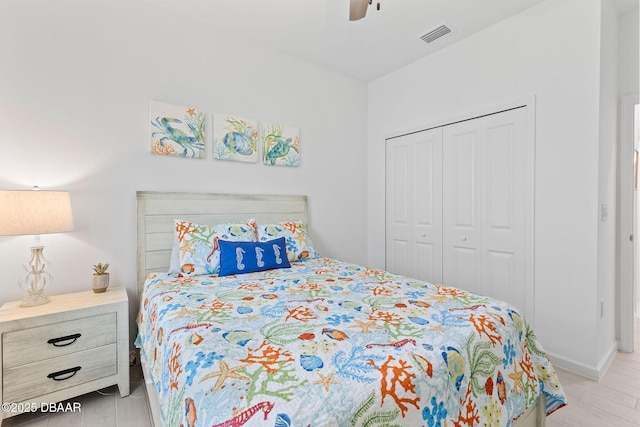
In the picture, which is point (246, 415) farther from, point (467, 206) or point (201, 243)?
point (467, 206)

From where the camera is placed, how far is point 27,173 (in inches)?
76.4

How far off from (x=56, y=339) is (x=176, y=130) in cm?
158

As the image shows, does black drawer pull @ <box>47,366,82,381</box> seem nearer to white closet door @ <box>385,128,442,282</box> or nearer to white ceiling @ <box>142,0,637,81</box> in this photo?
white ceiling @ <box>142,0,637,81</box>

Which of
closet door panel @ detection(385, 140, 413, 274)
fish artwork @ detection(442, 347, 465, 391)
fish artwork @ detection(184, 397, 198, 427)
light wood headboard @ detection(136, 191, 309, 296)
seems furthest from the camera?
closet door panel @ detection(385, 140, 413, 274)

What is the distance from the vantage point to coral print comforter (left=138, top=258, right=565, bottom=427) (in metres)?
0.81

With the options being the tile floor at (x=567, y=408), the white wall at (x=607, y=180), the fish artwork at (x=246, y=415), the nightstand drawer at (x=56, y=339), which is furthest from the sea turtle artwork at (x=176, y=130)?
the white wall at (x=607, y=180)

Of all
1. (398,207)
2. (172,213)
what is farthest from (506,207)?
(172,213)

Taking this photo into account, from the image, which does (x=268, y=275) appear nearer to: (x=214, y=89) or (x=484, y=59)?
(x=214, y=89)

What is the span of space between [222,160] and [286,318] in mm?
1782

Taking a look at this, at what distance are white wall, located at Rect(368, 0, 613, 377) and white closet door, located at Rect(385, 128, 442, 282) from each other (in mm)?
615

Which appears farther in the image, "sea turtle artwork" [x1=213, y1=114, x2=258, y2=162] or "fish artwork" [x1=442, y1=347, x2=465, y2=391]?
"sea turtle artwork" [x1=213, y1=114, x2=258, y2=162]

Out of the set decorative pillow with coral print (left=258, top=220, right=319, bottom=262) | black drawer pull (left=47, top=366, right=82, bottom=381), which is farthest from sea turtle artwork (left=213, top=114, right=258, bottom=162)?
black drawer pull (left=47, top=366, right=82, bottom=381)

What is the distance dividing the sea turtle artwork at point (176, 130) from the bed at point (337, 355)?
1.03 metres

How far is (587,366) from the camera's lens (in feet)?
6.93
